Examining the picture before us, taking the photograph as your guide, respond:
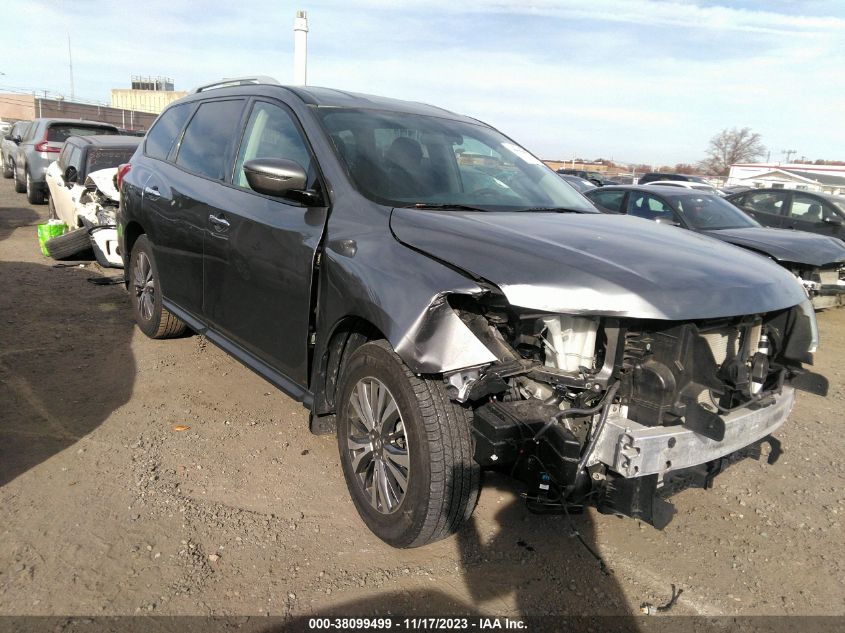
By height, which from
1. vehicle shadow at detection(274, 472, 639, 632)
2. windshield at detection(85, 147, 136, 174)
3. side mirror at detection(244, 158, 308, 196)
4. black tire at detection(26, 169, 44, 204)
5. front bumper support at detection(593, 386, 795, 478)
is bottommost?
vehicle shadow at detection(274, 472, 639, 632)

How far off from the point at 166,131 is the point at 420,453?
3805mm

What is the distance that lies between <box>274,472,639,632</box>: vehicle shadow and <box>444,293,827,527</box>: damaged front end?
294mm

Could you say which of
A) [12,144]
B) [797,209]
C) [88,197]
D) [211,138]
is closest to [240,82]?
[211,138]

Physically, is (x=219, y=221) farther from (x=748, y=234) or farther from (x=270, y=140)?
(x=748, y=234)

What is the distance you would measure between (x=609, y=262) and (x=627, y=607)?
1.40 metres

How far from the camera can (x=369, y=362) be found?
2.78m

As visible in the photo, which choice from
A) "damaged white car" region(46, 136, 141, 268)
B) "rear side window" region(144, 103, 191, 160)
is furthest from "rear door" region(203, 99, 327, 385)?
"damaged white car" region(46, 136, 141, 268)

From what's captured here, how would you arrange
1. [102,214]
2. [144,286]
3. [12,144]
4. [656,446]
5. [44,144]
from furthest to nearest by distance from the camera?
[12,144] < [44,144] < [102,214] < [144,286] < [656,446]

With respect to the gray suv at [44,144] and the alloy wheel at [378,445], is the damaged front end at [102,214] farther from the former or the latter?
the gray suv at [44,144]

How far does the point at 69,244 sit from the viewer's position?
26.3 feet

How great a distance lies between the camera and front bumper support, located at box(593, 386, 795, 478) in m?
2.32

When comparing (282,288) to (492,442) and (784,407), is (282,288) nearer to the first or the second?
(492,442)

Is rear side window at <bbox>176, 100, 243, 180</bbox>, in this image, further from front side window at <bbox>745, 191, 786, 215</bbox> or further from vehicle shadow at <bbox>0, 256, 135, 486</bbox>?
front side window at <bbox>745, 191, 786, 215</bbox>

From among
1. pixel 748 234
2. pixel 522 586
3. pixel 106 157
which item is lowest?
pixel 522 586
